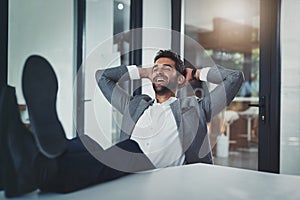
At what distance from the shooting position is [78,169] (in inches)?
31.4

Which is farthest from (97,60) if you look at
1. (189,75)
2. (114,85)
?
(189,75)

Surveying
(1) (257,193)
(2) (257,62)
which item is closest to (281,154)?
(2) (257,62)

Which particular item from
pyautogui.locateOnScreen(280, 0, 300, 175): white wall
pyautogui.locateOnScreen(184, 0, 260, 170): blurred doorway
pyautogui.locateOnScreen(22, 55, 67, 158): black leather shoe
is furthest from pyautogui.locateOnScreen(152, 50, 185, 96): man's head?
pyautogui.locateOnScreen(22, 55, 67, 158): black leather shoe

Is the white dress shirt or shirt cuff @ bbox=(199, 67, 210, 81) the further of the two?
shirt cuff @ bbox=(199, 67, 210, 81)

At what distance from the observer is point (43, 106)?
73 centimetres

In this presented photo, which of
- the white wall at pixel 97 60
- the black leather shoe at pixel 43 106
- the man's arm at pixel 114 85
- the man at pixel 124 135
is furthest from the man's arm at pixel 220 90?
the black leather shoe at pixel 43 106

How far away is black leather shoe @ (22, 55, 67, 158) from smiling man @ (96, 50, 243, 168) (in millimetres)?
532

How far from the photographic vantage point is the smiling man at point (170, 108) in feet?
4.41

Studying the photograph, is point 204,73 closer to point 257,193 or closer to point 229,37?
point 257,193

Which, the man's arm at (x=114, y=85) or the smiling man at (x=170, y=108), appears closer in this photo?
the smiling man at (x=170, y=108)

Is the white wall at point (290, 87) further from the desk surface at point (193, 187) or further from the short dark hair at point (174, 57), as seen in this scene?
the desk surface at point (193, 187)

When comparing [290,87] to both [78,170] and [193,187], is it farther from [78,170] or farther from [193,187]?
[78,170]

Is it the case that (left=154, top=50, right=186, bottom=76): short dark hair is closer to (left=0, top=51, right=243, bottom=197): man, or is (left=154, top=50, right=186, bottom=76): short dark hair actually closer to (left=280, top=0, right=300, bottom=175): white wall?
(left=0, top=51, right=243, bottom=197): man

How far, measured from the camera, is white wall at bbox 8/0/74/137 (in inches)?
31.1
